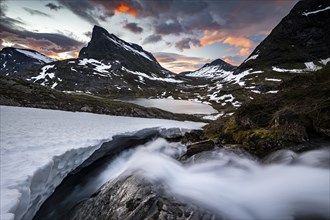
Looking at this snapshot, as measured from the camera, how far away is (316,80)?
17578mm

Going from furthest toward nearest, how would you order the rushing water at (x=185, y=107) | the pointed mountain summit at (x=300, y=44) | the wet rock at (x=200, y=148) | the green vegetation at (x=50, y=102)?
the pointed mountain summit at (x=300, y=44)
the rushing water at (x=185, y=107)
the green vegetation at (x=50, y=102)
the wet rock at (x=200, y=148)

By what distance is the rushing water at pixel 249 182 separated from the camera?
8594 millimetres

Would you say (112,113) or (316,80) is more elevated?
(316,80)

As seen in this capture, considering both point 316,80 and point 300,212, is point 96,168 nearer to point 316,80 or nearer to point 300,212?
point 300,212

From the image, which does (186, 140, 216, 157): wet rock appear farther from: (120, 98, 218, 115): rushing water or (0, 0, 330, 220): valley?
(120, 98, 218, 115): rushing water

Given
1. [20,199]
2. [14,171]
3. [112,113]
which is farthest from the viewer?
[112,113]

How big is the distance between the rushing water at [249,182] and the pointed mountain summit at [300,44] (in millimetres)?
156722

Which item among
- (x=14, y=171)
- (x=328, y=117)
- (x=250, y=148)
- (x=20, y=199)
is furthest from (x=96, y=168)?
(x=328, y=117)

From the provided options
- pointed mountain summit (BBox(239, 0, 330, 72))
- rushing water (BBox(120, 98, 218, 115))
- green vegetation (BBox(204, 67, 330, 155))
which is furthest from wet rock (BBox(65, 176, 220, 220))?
pointed mountain summit (BBox(239, 0, 330, 72))

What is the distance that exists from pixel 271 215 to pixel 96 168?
1168 centimetres

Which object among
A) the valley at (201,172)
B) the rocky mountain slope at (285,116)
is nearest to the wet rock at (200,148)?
the valley at (201,172)

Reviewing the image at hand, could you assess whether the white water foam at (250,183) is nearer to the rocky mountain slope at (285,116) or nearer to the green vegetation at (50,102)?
the rocky mountain slope at (285,116)

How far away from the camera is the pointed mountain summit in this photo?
15650cm

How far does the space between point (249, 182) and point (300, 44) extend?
205 metres
